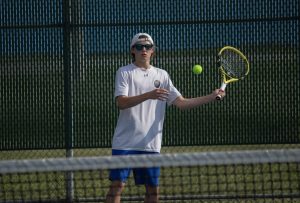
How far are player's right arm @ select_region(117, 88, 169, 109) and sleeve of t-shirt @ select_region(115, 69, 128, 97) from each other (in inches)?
1.7

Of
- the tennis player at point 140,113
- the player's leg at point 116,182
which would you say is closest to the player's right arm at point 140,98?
the tennis player at point 140,113

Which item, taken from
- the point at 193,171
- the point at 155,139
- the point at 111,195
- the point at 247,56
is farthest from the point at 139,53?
the point at 193,171

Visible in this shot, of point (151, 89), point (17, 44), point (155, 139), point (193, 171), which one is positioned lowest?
point (193, 171)

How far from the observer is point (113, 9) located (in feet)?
21.9

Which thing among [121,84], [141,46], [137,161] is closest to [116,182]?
[121,84]

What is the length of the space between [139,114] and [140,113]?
0.03 feet

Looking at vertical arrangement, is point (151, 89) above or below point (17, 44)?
below

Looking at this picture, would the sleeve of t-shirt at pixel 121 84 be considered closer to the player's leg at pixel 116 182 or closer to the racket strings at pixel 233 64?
the player's leg at pixel 116 182

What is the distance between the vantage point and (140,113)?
210 inches

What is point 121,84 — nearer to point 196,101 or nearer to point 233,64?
point 196,101

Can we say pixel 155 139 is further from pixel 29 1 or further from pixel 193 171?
pixel 193 171

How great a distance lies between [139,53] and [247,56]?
1686 millimetres

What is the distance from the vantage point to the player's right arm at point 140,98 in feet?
16.2

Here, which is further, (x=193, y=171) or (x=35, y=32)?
(x=193, y=171)
